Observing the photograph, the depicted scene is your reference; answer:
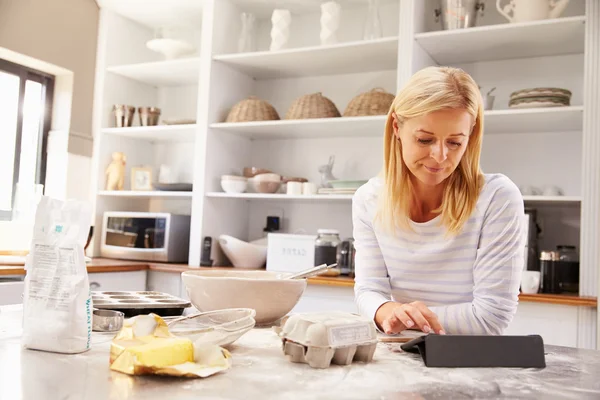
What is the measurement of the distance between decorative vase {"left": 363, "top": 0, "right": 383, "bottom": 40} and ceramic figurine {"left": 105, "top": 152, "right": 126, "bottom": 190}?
1.71m

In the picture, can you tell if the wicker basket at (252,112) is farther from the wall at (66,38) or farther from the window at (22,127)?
the window at (22,127)

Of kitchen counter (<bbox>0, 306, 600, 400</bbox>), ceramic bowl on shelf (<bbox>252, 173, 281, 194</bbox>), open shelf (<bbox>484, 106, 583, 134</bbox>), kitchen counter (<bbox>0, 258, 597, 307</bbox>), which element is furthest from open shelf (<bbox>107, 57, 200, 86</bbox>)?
kitchen counter (<bbox>0, 306, 600, 400</bbox>)

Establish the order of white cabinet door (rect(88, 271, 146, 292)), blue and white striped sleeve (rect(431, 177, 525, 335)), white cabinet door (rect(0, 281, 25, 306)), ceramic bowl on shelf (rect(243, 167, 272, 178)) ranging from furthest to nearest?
1. ceramic bowl on shelf (rect(243, 167, 272, 178))
2. white cabinet door (rect(88, 271, 146, 292))
3. white cabinet door (rect(0, 281, 25, 306))
4. blue and white striped sleeve (rect(431, 177, 525, 335))

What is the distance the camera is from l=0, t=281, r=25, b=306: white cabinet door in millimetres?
2551

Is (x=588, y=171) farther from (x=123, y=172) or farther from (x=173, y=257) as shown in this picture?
(x=123, y=172)

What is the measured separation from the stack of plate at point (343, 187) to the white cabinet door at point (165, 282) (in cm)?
94

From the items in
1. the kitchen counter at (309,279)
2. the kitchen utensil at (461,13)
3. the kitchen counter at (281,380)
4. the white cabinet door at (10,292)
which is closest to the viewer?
the kitchen counter at (281,380)

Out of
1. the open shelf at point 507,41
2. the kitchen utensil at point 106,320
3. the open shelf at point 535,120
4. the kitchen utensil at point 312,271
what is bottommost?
the kitchen utensil at point 106,320

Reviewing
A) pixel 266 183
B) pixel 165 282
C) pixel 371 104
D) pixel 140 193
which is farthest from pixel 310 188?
pixel 140 193

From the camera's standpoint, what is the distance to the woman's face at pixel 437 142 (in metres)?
1.31

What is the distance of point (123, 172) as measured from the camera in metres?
3.77

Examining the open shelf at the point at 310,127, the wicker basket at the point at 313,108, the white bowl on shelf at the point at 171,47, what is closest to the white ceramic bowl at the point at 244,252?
the open shelf at the point at 310,127

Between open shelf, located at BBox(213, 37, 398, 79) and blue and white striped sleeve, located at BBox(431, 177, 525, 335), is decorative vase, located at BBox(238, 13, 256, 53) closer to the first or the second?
open shelf, located at BBox(213, 37, 398, 79)

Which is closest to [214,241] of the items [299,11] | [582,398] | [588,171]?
[299,11]
